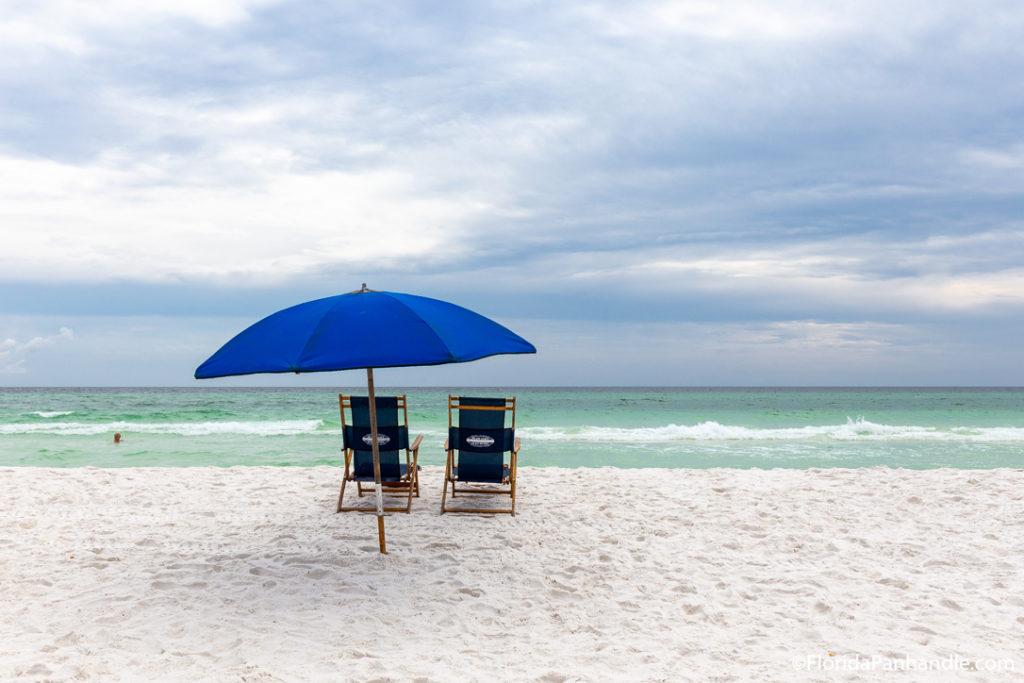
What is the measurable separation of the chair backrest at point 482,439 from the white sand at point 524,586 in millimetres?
444

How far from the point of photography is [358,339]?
3.39 m

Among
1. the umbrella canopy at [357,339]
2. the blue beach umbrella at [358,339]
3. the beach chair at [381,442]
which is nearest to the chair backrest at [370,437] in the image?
the beach chair at [381,442]

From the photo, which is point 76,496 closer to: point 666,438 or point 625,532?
point 625,532

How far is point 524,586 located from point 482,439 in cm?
185

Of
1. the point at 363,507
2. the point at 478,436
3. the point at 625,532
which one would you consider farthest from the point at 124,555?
the point at 625,532

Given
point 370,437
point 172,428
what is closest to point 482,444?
point 370,437

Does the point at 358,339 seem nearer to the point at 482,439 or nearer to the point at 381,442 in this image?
the point at 381,442

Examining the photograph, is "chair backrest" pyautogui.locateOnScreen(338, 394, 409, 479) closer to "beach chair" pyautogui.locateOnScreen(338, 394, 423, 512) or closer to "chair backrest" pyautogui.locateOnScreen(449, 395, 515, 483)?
"beach chair" pyautogui.locateOnScreen(338, 394, 423, 512)

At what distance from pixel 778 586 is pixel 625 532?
1366mm

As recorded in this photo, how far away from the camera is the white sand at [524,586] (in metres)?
3.24

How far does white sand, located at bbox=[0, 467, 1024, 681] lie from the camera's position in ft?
10.6

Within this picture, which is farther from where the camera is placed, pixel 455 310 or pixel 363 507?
pixel 363 507

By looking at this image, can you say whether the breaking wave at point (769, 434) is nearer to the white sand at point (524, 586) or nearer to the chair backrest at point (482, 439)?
the white sand at point (524, 586)

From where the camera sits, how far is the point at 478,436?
5922 mm
